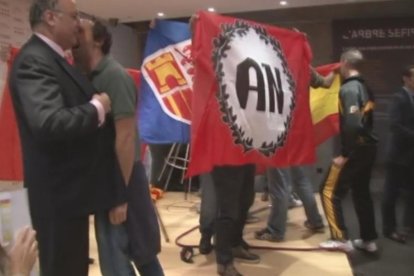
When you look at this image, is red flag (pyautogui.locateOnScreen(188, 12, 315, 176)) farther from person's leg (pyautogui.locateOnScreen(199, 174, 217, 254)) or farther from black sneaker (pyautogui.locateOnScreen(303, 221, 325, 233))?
black sneaker (pyautogui.locateOnScreen(303, 221, 325, 233))

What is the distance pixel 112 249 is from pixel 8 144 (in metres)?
1.18

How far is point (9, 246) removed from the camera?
1166 mm

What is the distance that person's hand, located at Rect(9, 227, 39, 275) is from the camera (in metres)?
1.16

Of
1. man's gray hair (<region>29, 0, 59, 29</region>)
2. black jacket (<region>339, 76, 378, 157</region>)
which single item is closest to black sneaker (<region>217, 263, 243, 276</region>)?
black jacket (<region>339, 76, 378, 157</region>)

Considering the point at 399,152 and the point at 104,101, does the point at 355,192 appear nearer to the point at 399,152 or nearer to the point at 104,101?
the point at 399,152

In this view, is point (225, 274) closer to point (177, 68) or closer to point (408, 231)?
point (177, 68)

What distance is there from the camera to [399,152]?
3.92 meters

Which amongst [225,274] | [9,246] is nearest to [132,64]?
[225,274]

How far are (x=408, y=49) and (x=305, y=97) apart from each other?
3.75 metres

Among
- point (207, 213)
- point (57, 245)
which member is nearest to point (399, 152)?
point (207, 213)

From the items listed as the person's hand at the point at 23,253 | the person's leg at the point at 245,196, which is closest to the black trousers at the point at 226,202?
the person's leg at the point at 245,196

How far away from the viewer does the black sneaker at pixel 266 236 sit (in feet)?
12.4

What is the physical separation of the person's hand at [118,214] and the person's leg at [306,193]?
2.35 metres

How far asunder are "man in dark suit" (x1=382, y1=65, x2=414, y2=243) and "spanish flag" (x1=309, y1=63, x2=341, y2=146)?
1.54 ft
